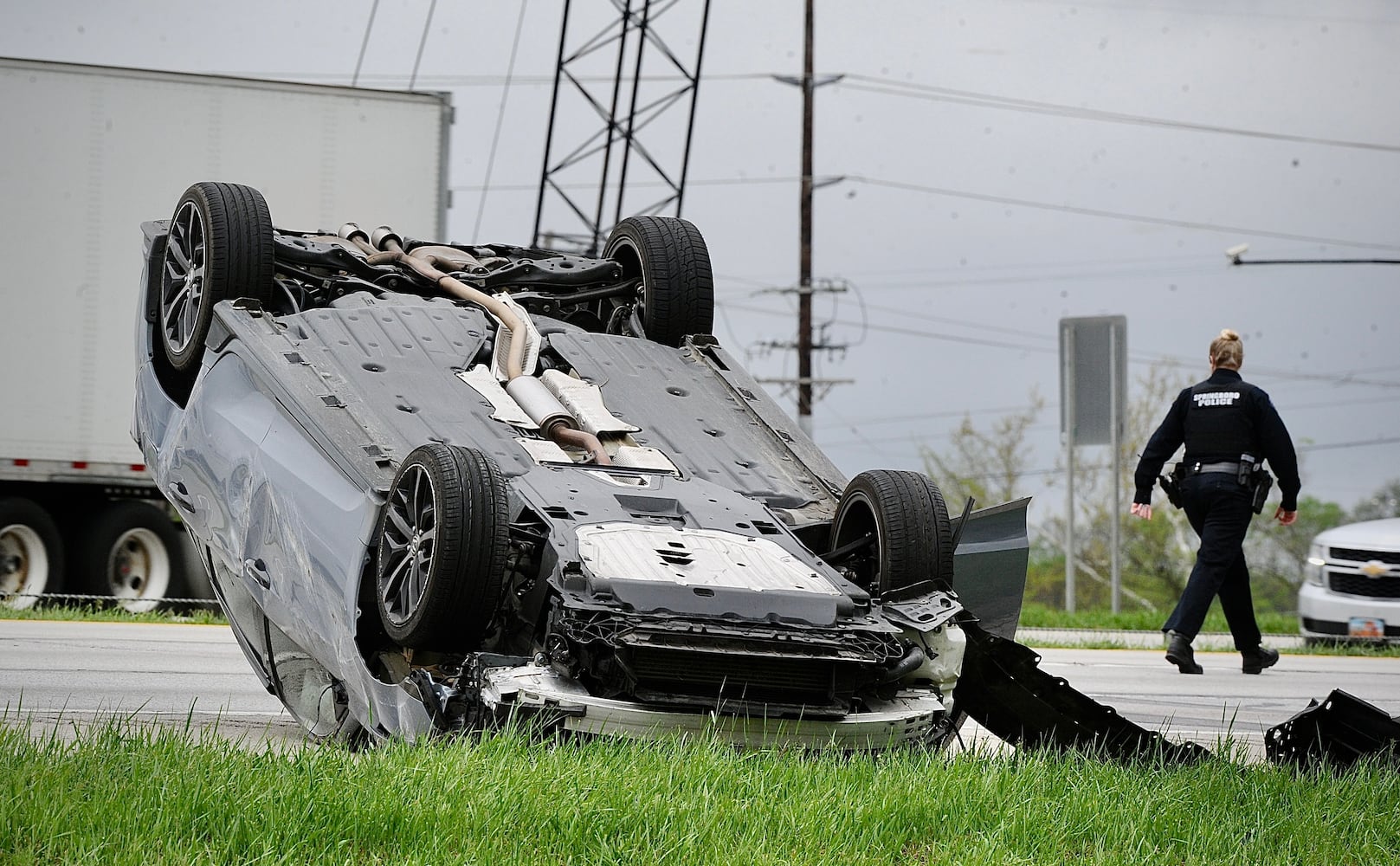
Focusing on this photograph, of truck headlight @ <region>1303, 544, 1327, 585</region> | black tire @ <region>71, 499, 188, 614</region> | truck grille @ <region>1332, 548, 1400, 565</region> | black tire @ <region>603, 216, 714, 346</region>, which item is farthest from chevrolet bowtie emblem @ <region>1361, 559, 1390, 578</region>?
black tire @ <region>71, 499, 188, 614</region>

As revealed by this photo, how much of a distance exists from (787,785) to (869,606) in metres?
1.15

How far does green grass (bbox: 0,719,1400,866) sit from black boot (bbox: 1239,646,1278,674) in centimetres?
546

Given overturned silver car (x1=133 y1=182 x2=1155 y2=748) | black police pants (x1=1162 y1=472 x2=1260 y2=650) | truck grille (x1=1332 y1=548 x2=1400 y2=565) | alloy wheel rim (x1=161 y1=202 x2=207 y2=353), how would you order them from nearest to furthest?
overturned silver car (x1=133 y1=182 x2=1155 y2=748)
alloy wheel rim (x1=161 y1=202 x2=207 y2=353)
black police pants (x1=1162 y1=472 x2=1260 y2=650)
truck grille (x1=1332 y1=548 x2=1400 y2=565)

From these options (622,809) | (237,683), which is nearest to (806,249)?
A: (237,683)

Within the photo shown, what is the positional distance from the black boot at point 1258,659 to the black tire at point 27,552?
10.3 metres

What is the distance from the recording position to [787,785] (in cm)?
471

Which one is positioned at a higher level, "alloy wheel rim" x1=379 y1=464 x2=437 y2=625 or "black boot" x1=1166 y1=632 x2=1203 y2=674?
"alloy wheel rim" x1=379 y1=464 x2=437 y2=625

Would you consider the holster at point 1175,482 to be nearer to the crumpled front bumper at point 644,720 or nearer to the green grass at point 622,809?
the green grass at point 622,809

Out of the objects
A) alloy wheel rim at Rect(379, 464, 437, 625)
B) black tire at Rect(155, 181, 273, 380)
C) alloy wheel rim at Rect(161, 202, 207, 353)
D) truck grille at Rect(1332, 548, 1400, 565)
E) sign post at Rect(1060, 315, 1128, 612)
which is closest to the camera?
alloy wheel rim at Rect(379, 464, 437, 625)

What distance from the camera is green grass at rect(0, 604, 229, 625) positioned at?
13.3 metres

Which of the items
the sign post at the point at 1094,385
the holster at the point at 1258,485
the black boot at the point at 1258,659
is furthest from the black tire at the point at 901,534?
the sign post at the point at 1094,385

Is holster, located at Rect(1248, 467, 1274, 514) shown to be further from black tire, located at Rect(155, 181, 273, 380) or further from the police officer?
black tire, located at Rect(155, 181, 273, 380)

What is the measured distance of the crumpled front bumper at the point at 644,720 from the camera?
16.9ft

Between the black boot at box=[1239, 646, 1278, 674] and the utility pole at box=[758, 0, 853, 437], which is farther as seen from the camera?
the utility pole at box=[758, 0, 853, 437]
